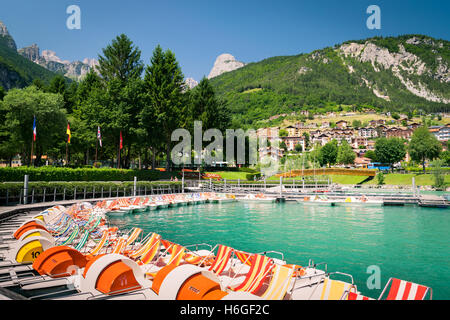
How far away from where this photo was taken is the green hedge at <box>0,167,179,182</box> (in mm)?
22194

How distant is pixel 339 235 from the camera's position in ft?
51.8

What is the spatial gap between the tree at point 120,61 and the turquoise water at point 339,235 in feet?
77.1

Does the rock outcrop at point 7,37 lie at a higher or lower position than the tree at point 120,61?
higher

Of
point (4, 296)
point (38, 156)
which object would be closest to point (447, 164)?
point (38, 156)

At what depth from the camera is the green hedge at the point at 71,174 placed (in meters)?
22.2

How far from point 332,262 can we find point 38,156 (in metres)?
41.1

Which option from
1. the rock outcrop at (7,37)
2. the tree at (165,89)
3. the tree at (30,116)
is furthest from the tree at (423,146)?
the rock outcrop at (7,37)

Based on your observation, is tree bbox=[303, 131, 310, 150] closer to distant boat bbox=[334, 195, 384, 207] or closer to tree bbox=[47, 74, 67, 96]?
tree bbox=[47, 74, 67, 96]

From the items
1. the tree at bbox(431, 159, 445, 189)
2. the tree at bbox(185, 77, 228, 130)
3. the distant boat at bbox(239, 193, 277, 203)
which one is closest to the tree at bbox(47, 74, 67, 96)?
the tree at bbox(185, 77, 228, 130)

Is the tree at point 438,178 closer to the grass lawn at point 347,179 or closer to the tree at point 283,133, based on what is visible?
the grass lawn at point 347,179

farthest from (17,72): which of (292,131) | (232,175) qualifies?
(292,131)

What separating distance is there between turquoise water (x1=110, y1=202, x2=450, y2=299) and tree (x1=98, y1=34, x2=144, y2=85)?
23.5 meters

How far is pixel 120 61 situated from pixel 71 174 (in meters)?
19.8
